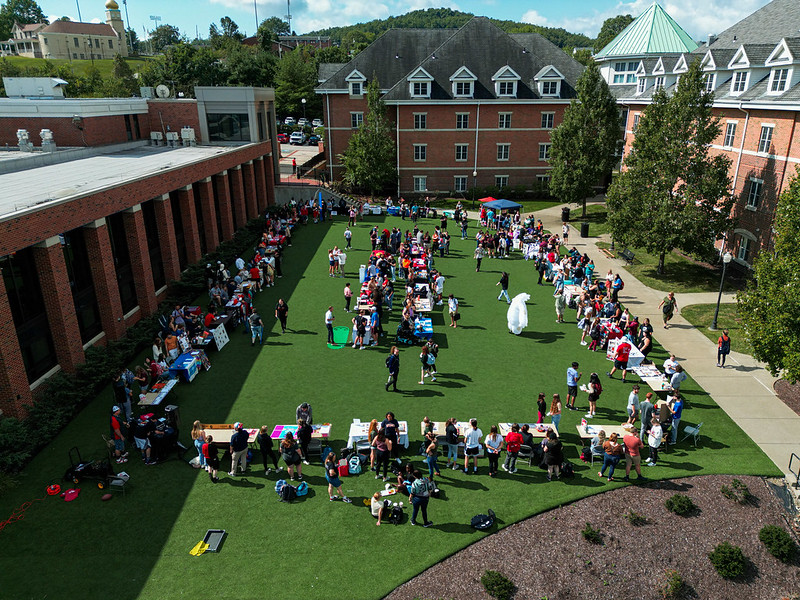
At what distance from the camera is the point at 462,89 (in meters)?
51.0

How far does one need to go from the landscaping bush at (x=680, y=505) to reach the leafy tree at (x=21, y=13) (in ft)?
610

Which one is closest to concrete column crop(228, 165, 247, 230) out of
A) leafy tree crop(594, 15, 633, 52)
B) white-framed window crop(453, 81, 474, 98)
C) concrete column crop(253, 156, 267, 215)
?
concrete column crop(253, 156, 267, 215)

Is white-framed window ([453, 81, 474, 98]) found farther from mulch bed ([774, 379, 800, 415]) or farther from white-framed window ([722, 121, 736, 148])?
mulch bed ([774, 379, 800, 415])

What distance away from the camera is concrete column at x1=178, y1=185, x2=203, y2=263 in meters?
29.5

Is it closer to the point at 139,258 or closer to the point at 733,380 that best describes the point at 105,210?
the point at 139,258

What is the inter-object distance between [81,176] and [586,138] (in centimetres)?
3490

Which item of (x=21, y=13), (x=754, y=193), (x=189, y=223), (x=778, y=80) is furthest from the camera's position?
(x=21, y=13)

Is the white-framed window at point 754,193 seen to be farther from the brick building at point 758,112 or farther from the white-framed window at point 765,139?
the white-framed window at point 765,139

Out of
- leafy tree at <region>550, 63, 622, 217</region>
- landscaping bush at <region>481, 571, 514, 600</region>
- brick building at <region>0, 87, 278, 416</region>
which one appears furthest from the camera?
leafy tree at <region>550, 63, 622, 217</region>

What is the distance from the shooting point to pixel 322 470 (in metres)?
15.1

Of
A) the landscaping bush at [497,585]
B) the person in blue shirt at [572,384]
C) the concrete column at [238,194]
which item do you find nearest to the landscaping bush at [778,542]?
the person in blue shirt at [572,384]

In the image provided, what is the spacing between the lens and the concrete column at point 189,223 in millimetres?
29547

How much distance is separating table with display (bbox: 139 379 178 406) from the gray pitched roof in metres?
35.9

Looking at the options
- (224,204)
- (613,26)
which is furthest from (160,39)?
(224,204)
